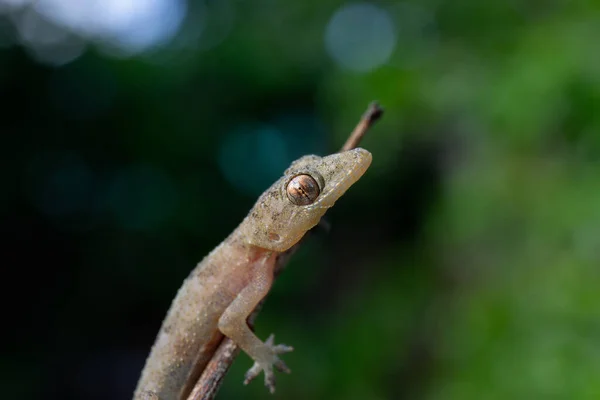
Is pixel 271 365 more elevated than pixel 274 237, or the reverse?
pixel 274 237

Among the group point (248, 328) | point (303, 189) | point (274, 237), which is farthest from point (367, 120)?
point (248, 328)

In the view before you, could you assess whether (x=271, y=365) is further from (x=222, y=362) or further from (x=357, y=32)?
(x=357, y=32)

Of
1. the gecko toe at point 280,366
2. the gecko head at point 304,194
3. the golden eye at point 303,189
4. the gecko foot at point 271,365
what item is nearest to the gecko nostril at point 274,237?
the gecko head at point 304,194

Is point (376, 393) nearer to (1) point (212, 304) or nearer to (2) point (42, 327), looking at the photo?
(1) point (212, 304)

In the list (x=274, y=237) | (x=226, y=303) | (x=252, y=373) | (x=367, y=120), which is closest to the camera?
(x=367, y=120)

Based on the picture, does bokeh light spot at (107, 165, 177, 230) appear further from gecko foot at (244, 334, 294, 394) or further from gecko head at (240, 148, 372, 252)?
gecko head at (240, 148, 372, 252)

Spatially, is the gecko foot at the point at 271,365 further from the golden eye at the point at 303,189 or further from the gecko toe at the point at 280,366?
the golden eye at the point at 303,189

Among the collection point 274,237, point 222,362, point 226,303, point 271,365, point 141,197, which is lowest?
Answer: point 222,362

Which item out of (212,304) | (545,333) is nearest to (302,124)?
(545,333)
